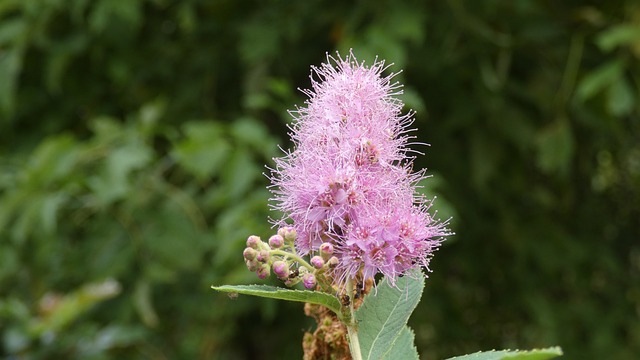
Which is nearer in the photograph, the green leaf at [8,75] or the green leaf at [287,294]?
the green leaf at [287,294]

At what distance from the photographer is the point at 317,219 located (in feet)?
2.70

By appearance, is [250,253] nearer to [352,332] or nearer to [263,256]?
[263,256]

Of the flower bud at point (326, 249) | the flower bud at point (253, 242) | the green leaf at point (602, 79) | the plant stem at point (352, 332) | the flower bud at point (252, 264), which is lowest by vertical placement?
the plant stem at point (352, 332)

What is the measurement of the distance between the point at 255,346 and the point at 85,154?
1.08 m

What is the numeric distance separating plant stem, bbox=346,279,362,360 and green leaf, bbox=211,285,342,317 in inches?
0.5

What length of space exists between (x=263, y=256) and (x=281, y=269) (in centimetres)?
2

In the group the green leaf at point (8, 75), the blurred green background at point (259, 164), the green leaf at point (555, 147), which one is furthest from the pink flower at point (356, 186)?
the green leaf at point (8, 75)

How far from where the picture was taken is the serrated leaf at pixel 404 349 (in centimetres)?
82

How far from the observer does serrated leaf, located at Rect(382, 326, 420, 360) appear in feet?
2.68

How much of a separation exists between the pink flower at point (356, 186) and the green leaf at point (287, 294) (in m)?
0.05

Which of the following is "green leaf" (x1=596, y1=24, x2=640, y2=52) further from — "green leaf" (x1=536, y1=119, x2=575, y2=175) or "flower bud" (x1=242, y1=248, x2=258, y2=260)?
"flower bud" (x1=242, y1=248, x2=258, y2=260)

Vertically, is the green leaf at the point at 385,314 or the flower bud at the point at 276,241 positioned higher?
the flower bud at the point at 276,241

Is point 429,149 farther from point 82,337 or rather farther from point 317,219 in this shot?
point 317,219

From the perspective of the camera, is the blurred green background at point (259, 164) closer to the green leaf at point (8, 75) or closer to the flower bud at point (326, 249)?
the green leaf at point (8, 75)
